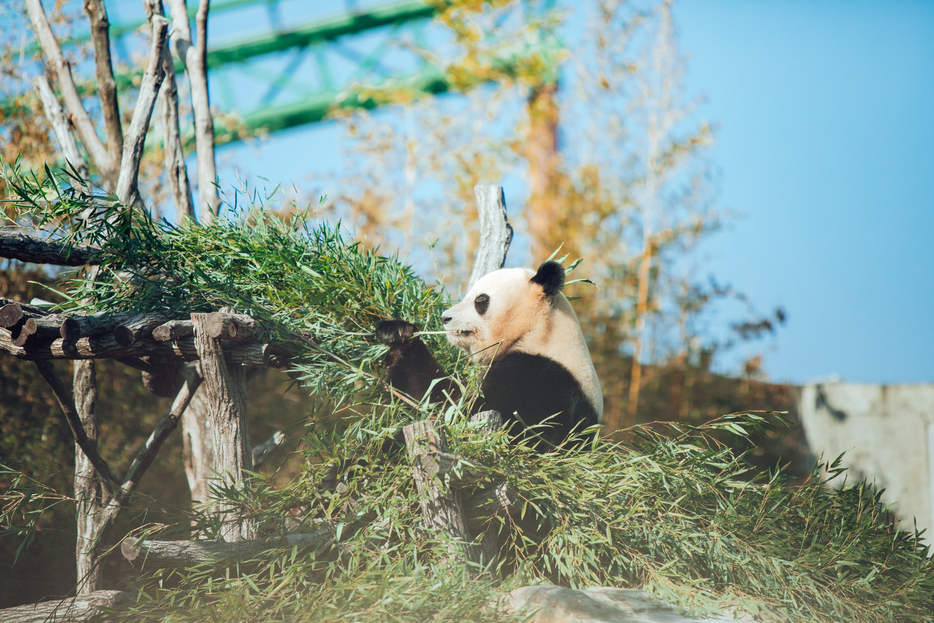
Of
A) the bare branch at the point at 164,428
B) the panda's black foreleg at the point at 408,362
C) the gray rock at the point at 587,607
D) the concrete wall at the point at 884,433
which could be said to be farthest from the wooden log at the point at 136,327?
the concrete wall at the point at 884,433

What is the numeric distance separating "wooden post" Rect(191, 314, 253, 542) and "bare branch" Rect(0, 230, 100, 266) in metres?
0.54

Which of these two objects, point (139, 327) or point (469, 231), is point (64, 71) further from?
point (469, 231)

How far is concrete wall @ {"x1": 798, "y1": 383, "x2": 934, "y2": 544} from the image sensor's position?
19.8 feet

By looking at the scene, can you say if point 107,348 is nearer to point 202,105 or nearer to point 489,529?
point 489,529

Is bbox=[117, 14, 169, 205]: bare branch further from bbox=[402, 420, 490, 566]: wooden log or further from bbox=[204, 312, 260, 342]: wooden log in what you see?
bbox=[402, 420, 490, 566]: wooden log

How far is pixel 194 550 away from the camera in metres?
1.55

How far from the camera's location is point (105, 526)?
7.68 ft

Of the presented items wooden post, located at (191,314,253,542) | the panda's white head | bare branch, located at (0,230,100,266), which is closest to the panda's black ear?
the panda's white head

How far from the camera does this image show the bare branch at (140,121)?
2605 millimetres

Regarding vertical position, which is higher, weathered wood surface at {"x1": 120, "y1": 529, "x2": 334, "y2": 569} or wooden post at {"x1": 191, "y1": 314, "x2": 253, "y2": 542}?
wooden post at {"x1": 191, "y1": 314, "x2": 253, "y2": 542}

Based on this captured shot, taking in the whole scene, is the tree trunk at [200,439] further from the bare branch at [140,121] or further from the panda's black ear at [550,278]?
the panda's black ear at [550,278]

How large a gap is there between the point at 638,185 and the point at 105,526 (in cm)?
491

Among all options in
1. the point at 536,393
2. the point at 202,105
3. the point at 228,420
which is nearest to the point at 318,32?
the point at 202,105

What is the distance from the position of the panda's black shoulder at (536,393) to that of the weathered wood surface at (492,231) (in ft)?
3.00
